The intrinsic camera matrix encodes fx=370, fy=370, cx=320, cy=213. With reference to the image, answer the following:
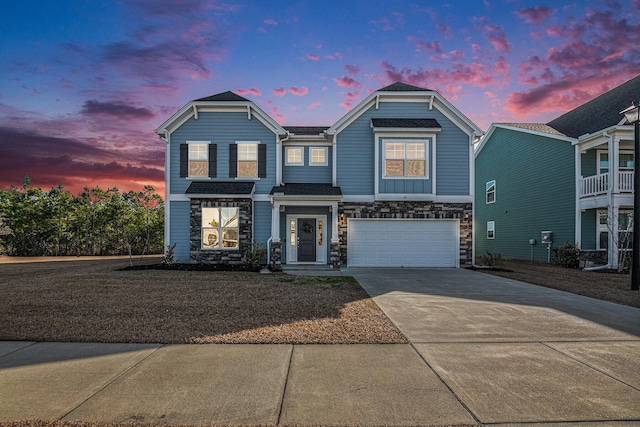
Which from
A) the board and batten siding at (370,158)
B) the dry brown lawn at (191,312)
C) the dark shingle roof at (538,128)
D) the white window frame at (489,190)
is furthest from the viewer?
the white window frame at (489,190)

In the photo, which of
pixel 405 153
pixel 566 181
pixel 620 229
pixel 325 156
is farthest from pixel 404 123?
pixel 620 229

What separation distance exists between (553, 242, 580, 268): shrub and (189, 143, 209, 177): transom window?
1604 centimetres

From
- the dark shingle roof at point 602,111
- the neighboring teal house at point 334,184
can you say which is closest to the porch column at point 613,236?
the dark shingle roof at point 602,111

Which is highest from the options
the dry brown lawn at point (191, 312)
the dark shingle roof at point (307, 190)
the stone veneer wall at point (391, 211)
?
the dark shingle roof at point (307, 190)

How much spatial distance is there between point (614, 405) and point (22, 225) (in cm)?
2954

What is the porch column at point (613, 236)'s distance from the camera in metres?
14.8

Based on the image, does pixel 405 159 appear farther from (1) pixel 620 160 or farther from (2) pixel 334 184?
(1) pixel 620 160

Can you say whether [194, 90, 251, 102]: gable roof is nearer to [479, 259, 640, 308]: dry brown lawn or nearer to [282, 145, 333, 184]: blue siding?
[282, 145, 333, 184]: blue siding

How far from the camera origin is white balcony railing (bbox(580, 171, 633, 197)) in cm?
1508

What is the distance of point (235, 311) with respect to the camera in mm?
7023

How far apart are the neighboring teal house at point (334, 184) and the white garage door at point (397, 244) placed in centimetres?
4

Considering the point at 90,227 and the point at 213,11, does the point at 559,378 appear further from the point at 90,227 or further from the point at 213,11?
the point at 90,227

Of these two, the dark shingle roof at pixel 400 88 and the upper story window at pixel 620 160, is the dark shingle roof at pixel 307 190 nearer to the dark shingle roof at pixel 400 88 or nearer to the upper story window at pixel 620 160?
the dark shingle roof at pixel 400 88

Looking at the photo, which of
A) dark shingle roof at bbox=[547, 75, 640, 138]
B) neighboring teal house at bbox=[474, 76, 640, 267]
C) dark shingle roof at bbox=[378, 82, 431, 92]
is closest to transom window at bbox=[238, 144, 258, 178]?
dark shingle roof at bbox=[378, 82, 431, 92]
